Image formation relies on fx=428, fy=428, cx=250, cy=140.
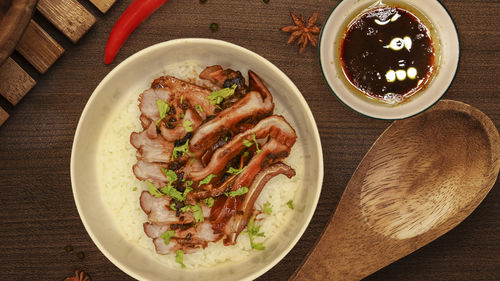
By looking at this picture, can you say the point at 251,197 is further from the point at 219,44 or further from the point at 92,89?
the point at 92,89

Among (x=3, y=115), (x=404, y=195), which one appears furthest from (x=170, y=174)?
(x=404, y=195)

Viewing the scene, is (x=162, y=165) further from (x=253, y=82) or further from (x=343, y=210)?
(x=343, y=210)

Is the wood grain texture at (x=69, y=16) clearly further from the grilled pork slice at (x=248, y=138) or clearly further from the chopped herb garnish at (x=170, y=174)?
the grilled pork slice at (x=248, y=138)

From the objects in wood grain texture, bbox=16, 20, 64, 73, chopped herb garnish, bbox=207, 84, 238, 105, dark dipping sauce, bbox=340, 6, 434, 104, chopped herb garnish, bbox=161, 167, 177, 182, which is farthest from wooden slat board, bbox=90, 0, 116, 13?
dark dipping sauce, bbox=340, 6, 434, 104

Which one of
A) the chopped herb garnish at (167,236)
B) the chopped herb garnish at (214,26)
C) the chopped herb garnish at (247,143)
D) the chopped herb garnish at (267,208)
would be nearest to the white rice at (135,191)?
the chopped herb garnish at (267,208)

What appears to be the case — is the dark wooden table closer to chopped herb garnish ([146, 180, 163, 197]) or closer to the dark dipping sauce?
the dark dipping sauce

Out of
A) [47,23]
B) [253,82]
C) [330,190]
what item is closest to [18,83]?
[47,23]

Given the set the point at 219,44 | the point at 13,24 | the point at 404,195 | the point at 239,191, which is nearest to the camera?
the point at 13,24
